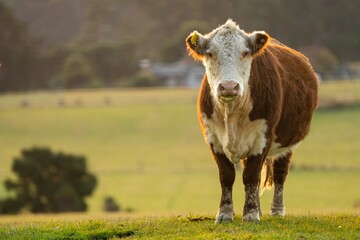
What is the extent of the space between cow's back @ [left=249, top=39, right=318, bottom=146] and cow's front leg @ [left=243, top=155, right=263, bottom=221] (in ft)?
1.86

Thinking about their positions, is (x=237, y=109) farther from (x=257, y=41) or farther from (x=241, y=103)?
(x=257, y=41)

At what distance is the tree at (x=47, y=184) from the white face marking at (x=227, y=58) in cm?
3477

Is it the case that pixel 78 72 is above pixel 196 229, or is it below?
above

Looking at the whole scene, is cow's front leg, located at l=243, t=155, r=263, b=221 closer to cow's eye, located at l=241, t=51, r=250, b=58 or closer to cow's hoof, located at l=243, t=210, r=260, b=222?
cow's hoof, located at l=243, t=210, r=260, b=222

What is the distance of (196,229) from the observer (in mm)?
12008

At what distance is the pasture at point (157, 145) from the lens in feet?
193

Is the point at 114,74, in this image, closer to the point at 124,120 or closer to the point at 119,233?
the point at 124,120

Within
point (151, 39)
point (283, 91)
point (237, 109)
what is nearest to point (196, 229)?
point (237, 109)

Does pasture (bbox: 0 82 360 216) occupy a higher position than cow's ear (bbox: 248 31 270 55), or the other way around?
cow's ear (bbox: 248 31 270 55)

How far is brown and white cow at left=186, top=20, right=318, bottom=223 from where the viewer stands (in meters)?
12.1

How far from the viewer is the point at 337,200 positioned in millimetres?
56938

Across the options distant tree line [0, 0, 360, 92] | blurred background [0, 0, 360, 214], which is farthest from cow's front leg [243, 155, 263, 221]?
distant tree line [0, 0, 360, 92]

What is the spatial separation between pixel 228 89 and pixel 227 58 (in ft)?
2.02

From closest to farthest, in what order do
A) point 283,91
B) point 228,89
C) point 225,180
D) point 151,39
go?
point 228,89
point 225,180
point 283,91
point 151,39
